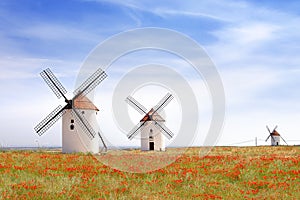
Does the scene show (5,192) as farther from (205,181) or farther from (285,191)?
(285,191)

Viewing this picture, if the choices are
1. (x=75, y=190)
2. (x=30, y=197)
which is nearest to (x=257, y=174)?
(x=75, y=190)

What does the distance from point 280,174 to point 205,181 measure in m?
4.62

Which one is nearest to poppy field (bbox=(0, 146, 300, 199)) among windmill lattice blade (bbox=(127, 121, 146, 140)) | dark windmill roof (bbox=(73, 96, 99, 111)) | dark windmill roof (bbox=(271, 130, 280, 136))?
dark windmill roof (bbox=(73, 96, 99, 111))

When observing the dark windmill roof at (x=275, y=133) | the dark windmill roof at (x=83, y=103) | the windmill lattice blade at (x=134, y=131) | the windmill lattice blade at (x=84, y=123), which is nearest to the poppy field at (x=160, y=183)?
the windmill lattice blade at (x=84, y=123)

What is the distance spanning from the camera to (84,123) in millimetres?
45750

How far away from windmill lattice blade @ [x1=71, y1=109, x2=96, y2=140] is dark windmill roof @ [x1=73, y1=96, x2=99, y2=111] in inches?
34.3

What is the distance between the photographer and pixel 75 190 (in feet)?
49.5

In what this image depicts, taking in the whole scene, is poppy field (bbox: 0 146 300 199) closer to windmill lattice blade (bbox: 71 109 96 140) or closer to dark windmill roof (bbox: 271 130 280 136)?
windmill lattice blade (bbox: 71 109 96 140)

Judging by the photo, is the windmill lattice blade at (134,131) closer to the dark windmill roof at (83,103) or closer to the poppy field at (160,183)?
the dark windmill roof at (83,103)

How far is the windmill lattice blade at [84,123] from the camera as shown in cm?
4559

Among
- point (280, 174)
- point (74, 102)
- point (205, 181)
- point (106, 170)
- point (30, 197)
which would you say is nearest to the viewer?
point (30, 197)

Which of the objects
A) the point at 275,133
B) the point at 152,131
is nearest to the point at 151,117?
the point at 152,131

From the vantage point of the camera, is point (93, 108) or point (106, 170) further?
point (93, 108)

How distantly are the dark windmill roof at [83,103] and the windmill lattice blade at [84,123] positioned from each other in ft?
2.86
